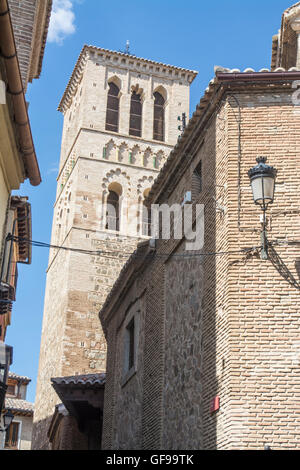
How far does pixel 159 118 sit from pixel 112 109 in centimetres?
235

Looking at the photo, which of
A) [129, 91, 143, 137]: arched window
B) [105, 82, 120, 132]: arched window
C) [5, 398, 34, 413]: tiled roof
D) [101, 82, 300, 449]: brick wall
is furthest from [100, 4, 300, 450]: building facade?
[5, 398, 34, 413]: tiled roof

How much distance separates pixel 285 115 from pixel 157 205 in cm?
408

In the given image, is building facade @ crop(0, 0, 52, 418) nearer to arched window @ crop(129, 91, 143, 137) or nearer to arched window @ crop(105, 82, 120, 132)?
arched window @ crop(105, 82, 120, 132)

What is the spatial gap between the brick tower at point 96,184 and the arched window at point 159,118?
0.15ft

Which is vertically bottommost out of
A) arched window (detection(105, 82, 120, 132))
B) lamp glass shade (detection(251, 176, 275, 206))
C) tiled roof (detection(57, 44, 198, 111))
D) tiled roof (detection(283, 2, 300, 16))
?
lamp glass shade (detection(251, 176, 275, 206))

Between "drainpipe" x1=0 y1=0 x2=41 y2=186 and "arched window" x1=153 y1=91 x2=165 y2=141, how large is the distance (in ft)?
74.4

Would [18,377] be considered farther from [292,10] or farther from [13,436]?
[292,10]

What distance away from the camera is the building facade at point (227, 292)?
9.40m

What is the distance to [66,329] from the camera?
26656 mm

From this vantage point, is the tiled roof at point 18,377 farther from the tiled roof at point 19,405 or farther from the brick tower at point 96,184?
the brick tower at point 96,184

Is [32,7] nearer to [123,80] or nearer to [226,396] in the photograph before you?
[226,396]

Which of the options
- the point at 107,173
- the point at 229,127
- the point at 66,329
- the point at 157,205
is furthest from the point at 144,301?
the point at 107,173

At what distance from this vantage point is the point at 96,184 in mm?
30484

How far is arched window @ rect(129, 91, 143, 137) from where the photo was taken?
3325cm
